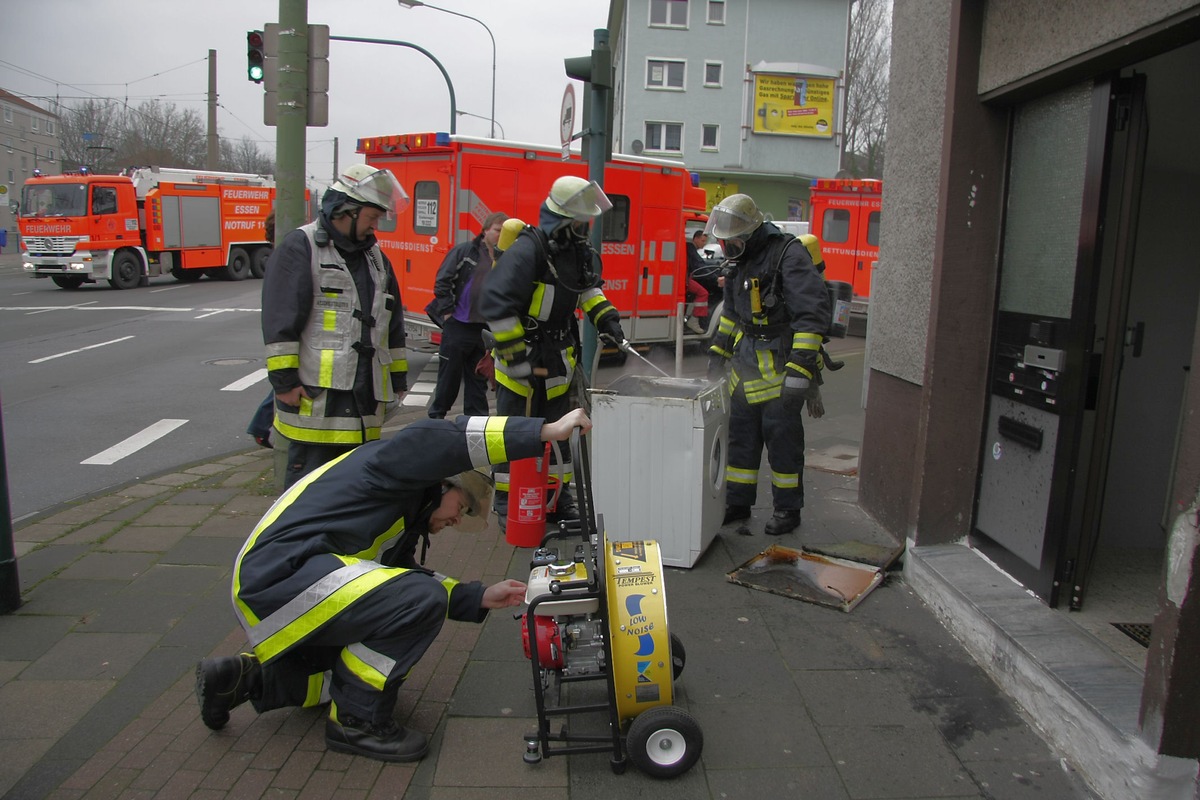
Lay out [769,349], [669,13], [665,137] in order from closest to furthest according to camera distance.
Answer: [769,349] < [669,13] < [665,137]

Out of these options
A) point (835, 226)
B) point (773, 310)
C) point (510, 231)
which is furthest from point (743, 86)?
point (773, 310)

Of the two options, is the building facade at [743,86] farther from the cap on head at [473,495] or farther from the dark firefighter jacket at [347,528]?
the dark firefighter jacket at [347,528]

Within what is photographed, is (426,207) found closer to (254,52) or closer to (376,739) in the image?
(254,52)

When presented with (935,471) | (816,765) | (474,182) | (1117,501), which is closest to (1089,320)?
(935,471)

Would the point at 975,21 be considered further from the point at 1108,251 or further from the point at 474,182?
the point at 474,182

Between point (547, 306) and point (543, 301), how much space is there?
0.13ft

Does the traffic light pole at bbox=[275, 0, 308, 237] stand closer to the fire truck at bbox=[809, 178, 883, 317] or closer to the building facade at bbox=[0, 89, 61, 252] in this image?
the fire truck at bbox=[809, 178, 883, 317]

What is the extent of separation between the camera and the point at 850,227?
705 inches

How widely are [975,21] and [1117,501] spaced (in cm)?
257

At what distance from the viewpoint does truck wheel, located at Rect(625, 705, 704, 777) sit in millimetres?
2961

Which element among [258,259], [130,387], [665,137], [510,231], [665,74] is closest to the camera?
[510,231]

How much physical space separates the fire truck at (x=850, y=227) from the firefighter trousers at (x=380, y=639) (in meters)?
15.4

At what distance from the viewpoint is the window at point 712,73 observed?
45875mm

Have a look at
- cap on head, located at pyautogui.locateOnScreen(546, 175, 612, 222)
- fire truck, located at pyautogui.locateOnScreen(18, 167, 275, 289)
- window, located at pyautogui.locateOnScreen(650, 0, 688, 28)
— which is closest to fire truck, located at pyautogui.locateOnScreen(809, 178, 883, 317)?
cap on head, located at pyautogui.locateOnScreen(546, 175, 612, 222)
